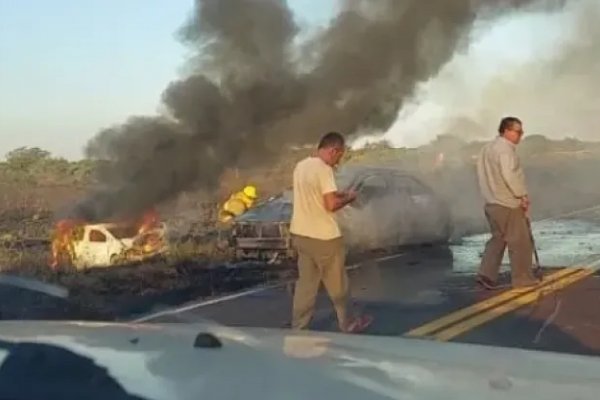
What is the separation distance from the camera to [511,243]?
12602 mm

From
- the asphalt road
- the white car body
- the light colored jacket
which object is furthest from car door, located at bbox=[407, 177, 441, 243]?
the light colored jacket

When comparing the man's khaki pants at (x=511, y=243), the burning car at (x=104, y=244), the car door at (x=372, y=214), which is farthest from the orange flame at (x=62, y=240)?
the man's khaki pants at (x=511, y=243)

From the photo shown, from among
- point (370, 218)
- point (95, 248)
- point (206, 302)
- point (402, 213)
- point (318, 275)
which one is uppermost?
point (402, 213)

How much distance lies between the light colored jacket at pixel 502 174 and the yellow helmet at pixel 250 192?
31.5 ft

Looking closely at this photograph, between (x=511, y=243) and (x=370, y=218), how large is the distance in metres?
5.84

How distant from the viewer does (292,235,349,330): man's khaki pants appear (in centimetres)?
967

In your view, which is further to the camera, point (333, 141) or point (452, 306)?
point (452, 306)

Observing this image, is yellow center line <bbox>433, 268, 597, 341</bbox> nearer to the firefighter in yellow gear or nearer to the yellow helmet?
the firefighter in yellow gear

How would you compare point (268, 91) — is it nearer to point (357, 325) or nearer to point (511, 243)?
point (511, 243)

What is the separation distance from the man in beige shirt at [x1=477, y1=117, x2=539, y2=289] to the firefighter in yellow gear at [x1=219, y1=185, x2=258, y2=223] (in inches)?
317

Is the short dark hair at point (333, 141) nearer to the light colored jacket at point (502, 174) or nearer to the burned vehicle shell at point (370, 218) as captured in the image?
the light colored jacket at point (502, 174)

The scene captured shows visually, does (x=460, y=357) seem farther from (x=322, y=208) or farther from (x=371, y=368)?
(x=322, y=208)

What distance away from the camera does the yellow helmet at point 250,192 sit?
21984 millimetres

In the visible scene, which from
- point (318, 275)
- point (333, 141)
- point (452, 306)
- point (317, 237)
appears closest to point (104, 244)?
point (452, 306)
